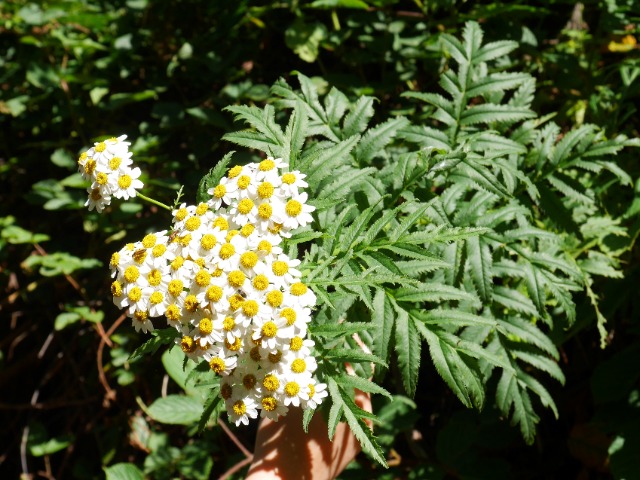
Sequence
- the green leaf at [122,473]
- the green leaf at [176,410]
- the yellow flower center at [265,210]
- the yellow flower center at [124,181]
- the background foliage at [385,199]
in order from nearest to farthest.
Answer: the yellow flower center at [265,210] < the yellow flower center at [124,181] < the background foliage at [385,199] < the green leaf at [122,473] < the green leaf at [176,410]

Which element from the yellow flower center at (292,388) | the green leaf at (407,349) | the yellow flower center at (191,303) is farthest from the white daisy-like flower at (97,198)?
the green leaf at (407,349)

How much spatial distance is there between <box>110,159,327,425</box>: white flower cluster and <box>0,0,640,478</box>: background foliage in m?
0.16

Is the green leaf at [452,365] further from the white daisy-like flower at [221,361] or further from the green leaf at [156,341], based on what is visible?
the green leaf at [156,341]

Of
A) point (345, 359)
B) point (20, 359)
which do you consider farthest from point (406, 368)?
point (20, 359)

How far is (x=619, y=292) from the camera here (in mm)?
1856

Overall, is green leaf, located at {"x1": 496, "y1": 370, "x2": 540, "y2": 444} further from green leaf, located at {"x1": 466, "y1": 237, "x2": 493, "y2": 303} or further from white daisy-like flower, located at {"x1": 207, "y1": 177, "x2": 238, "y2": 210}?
white daisy-like flower, located at {"x1": 207, "y1": 177, "x2": 238, "y2": 210}

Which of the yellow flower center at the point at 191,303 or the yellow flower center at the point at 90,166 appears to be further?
the yellow flower center at the point at 90,166

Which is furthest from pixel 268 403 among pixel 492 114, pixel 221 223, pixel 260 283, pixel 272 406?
pixel 492 114

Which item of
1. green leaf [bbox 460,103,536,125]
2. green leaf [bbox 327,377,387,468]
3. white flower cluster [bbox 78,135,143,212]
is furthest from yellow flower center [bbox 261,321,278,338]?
green leaf [bbox 460,103,536,125]

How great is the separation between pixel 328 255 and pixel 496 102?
83 centimetres

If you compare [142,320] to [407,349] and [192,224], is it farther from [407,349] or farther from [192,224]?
[407,349]

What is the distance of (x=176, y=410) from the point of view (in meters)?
2.10

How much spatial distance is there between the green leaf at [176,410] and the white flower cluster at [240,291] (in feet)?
3.20

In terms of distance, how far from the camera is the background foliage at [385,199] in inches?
61.6
